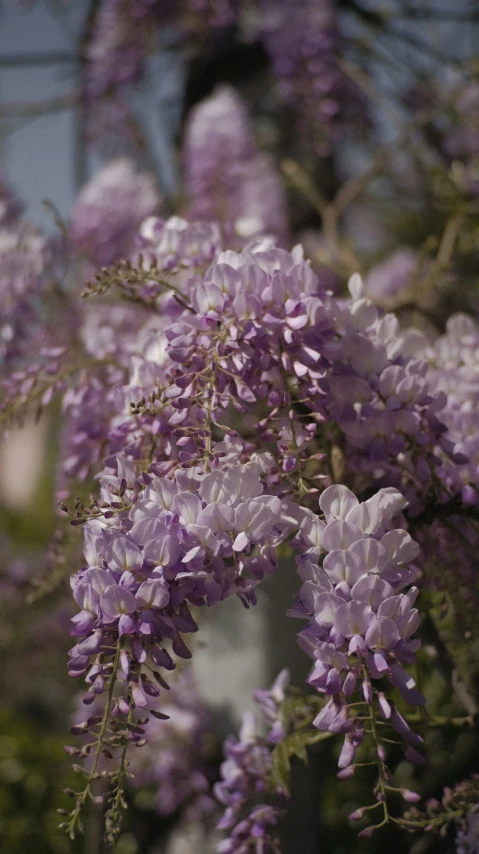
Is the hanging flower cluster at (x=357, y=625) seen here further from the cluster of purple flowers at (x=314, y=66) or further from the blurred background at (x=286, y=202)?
the cluster of purple flowers at (x=314, y=66)

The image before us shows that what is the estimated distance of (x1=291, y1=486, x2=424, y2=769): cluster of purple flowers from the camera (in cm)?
54

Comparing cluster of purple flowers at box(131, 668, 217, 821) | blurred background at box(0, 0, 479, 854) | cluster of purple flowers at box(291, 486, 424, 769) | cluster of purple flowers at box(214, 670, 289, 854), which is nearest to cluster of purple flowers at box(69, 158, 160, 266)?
blurred background at box(0, 0, 479, 854)

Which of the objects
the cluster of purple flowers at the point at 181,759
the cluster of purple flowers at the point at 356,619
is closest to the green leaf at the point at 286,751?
the cluster of purple flowers at the point at 356,619

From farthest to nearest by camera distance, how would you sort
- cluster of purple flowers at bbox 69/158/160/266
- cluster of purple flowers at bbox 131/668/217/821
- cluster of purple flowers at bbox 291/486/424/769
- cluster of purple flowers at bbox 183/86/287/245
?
cluster of purple flowers at bbox 183/86/287/245 → cluster of purple flowers at bbox 69/158/160/266 → cluster of purple flowers at bbox 131/668/217/821 → cluster of purple flowers at bbox 291/486/424/769

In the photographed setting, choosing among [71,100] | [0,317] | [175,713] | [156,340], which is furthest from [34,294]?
[71,100]

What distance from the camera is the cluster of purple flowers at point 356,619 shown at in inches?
21.5

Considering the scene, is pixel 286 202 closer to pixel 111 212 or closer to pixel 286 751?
pixel 111 212

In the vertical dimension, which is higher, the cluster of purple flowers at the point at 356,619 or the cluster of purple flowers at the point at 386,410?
the cluster of purple flowers at the point at 386,410

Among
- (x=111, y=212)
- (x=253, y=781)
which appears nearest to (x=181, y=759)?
(x=253, y=781)

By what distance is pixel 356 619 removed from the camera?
1.79 ft

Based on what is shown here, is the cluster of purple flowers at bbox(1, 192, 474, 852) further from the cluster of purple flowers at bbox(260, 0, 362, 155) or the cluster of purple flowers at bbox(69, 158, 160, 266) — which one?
the cluster of purple flowers at bbox(260, 0, 362, 155)

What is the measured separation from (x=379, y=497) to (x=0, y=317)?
672 millimetres

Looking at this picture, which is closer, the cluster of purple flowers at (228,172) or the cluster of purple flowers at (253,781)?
the cluster of purple flowers at (253,781)

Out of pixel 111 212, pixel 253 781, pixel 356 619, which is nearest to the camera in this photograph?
pixel 356 619
